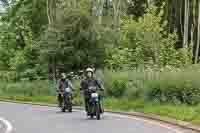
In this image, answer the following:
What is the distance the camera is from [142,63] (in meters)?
35.9

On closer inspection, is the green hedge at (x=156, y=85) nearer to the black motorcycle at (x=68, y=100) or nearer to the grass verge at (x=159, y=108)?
the grass verge at (x=159, y=108)

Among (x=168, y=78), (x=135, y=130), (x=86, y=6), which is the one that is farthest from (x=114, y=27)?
(x=135, y=130)

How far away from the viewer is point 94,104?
17922mm

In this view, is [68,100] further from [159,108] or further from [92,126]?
[92,126]

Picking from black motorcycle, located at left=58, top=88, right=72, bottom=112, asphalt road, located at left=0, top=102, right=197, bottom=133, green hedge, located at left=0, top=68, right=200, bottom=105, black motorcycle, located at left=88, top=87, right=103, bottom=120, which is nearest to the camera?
asphalt road, located at left=0, top=102, right=197, bottom=133

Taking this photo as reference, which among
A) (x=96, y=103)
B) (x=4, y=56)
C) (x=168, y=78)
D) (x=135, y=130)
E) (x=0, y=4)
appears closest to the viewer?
(x=135, y=130)

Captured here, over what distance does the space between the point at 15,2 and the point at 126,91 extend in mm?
35128

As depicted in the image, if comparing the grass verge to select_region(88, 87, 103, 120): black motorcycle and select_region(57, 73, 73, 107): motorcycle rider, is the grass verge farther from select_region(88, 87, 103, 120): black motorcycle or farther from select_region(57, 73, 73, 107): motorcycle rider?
select_region(88, 87, 103, 120): black motorcycle

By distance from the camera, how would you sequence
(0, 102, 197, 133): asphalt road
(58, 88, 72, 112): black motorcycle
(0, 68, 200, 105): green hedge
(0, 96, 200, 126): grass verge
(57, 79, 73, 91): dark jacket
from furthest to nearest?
(57, 79, 73, 91): dark jacket, (58, 88, 72, 112): black motorcycle, (0, 68, 200, 105): green hedge, (0, 96, 200, 126): grass verge, (0, 102, 197, 133): asphalt road

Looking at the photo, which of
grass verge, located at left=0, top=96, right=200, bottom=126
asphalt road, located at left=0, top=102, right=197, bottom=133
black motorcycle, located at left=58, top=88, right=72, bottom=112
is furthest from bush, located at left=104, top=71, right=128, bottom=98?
asphalt road, located at left=0, top=102, right=197, bottom=133

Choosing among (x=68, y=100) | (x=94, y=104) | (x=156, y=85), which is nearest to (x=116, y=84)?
(x=156, y=85)

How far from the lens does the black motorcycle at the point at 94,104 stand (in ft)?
59.0

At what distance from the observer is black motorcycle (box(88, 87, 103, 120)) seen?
18.0m

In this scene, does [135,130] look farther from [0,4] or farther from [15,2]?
[0,4]
